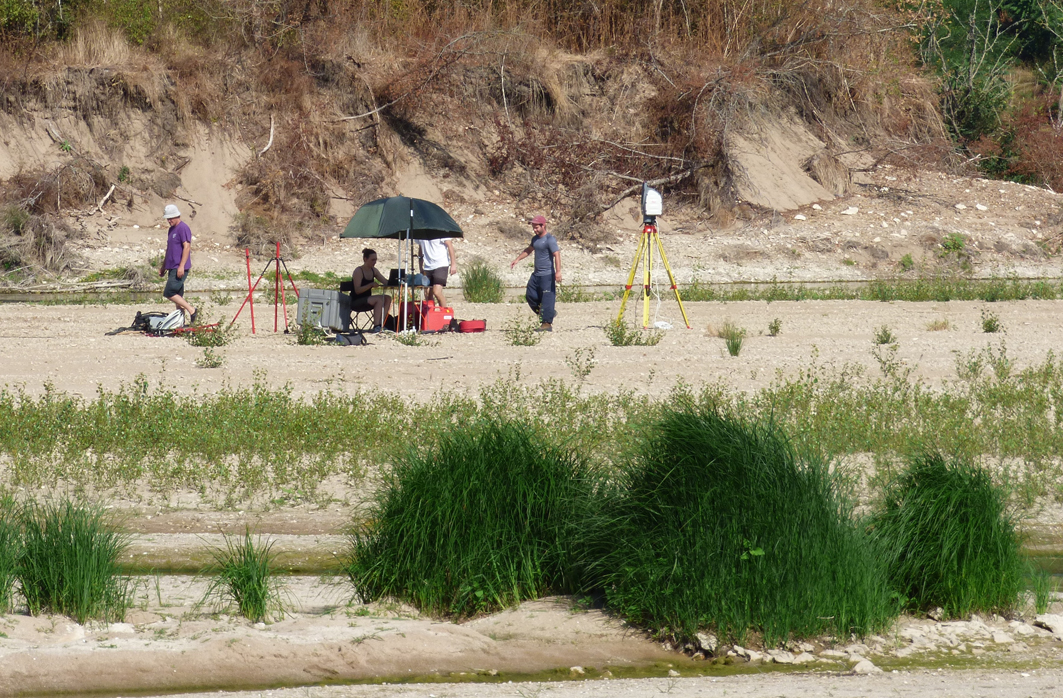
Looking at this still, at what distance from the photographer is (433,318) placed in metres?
15.6

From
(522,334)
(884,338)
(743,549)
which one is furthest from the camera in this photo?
(522,334)

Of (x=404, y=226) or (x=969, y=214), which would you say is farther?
(x=969, y=214)

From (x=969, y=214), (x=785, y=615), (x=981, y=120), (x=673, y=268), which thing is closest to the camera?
(x=785, y=615)

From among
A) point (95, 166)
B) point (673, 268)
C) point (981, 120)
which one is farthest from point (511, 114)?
point (981, 120)

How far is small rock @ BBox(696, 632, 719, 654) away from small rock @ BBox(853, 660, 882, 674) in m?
0.66

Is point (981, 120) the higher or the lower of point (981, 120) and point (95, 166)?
the higher

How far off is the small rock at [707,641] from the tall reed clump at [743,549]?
0.04m

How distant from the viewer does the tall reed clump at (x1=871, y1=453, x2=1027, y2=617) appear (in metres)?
6.23

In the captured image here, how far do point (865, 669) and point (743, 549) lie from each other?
778mm

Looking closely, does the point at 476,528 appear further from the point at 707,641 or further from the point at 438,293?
the point at 438,293

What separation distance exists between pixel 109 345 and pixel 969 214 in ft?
74.6

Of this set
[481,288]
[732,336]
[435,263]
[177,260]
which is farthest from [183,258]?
[732,336]

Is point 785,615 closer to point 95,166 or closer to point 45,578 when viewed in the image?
point 45,578

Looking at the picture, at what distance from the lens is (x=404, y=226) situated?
14.2 metres
